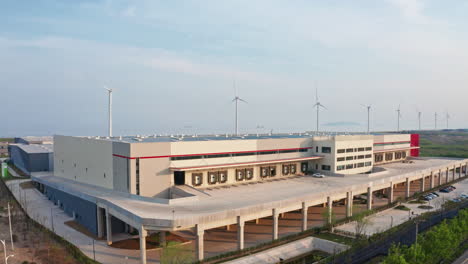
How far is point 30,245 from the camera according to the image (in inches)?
1657

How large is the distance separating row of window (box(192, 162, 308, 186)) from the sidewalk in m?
14.6

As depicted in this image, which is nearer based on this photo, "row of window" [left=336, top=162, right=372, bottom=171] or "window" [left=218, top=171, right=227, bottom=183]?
"window" [left=218, top=171, right=227, bottom=183]

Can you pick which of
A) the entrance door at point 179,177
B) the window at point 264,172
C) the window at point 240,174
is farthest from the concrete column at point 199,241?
the window at point 264,172

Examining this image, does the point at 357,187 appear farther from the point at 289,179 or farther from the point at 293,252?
the point at 293,252

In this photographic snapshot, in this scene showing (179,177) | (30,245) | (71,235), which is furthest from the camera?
(179,177)

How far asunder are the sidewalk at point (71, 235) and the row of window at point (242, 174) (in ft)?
47.9

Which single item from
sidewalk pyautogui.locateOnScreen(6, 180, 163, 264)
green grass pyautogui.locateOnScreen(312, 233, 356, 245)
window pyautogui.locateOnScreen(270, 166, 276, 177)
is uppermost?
window pyautogui.locateOnScreen(270, 166, 276, 177)

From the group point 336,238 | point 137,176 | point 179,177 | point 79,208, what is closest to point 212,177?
point 179,177

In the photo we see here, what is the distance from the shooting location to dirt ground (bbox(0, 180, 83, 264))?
37.4 metres

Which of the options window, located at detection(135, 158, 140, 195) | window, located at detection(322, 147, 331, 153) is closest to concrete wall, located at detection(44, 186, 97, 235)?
window, located at detection(135, 158, 140, 195)

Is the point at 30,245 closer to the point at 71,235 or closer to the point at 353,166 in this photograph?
the point at 71,235

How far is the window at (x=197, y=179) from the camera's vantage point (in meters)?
52.2

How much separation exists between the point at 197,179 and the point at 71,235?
1936 cm

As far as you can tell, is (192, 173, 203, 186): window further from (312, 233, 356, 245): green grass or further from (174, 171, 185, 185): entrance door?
(312, 233, 356, 245): green grass
